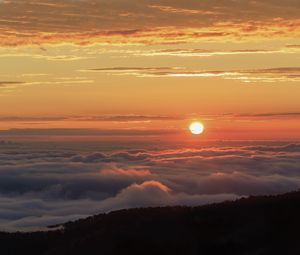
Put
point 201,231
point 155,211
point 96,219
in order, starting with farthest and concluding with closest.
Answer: point 96,219
point 155,211
point 201,231

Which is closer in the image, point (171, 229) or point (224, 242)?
point (224, 242)

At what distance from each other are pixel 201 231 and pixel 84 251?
29.0 feet

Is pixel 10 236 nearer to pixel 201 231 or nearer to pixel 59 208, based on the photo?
pixel 201 231

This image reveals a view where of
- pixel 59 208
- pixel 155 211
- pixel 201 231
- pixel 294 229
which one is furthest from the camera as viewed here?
pixel 59 208

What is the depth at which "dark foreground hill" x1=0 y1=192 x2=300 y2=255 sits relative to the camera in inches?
1903

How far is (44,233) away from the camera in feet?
235


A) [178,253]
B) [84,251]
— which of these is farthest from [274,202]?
[84,251]

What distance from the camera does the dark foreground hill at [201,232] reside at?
1903 inches

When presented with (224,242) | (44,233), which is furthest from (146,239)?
(44,233)

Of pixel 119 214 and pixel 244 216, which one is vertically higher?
pixel 119 214

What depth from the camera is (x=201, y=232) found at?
53.2 metres

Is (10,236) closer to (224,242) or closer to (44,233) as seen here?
(44,233)

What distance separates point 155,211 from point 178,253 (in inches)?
604

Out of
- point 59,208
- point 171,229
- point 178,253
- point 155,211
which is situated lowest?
point 178,253
